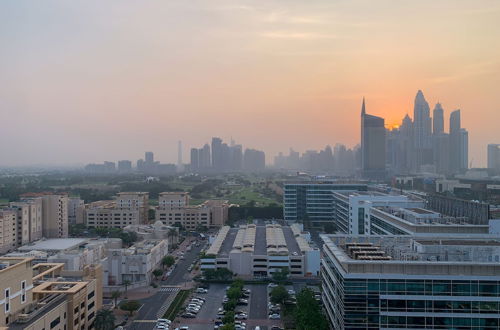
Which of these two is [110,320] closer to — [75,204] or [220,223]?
[220,223]

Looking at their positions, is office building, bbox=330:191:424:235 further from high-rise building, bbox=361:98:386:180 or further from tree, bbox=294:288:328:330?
high-rise building, bbox=361:98:386:180

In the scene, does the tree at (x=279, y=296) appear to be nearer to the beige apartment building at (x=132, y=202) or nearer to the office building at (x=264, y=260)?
the office building at (x=264, y=260)

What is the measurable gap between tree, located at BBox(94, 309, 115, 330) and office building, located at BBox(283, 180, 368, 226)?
14.5 m

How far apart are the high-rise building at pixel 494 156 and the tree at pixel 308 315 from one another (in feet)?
169

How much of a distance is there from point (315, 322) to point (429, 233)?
12.7 ft

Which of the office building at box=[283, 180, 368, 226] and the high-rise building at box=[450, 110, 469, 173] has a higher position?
the high-rise building at box=[450, 110, 469, 173]

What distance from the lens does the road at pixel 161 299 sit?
9367 millimetres

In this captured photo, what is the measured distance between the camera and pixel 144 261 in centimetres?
1216

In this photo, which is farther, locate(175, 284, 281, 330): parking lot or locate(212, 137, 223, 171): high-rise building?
locate(212, 137, 223, 171): high-rise building

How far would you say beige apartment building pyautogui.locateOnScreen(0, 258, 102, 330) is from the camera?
6.05 meters

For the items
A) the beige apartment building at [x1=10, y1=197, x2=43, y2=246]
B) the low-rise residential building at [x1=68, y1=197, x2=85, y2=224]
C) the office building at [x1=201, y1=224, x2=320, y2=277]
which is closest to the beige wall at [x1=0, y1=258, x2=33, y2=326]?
the office building at [x1=201, y1=224, x2=320, y2=277]

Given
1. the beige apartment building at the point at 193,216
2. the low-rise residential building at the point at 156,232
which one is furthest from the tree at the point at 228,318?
the beige apartment building at the point at 193,216

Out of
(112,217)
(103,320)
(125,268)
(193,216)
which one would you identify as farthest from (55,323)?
(193,216)

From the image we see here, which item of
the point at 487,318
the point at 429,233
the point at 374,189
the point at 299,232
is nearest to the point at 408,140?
the point at 374,189
